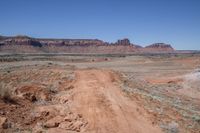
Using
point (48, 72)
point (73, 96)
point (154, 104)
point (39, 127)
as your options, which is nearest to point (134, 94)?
point (154, 104)

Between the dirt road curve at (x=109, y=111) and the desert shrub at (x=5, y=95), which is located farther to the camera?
the desert shrub at (x=5, y=95)

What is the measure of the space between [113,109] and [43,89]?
227 inches

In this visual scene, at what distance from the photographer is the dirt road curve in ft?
42.9

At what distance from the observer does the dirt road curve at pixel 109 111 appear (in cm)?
1307

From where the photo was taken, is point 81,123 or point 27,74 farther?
point 27,74

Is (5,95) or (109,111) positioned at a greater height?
(5,95)

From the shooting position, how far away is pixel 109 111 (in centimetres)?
1493

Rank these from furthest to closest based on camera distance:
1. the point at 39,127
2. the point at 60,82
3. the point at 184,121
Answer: the point at 60,82, the point at 184,121, the point at 39,127

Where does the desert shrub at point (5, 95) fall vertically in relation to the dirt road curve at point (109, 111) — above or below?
above

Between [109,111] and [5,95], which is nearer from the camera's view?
[5,95]

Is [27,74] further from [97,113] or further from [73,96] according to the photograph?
[97,113]

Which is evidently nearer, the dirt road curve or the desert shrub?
the dirt road curve

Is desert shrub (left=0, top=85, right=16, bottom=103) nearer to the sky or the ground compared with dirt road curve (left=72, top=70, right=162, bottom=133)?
nearer to the sky

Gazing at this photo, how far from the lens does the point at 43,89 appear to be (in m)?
19.3
